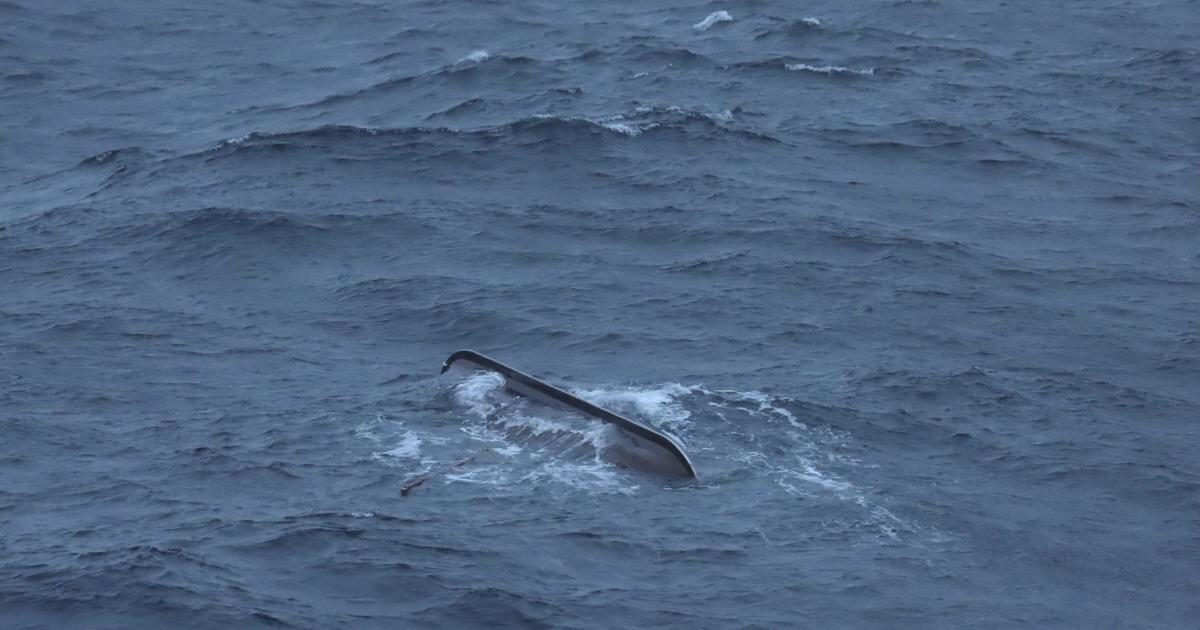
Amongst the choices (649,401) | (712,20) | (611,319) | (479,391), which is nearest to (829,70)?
(712,20)

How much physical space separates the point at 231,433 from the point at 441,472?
21.8 ft

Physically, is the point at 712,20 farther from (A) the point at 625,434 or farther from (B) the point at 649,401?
(A) the point at 625,434

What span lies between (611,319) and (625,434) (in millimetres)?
9977

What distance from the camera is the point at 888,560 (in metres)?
39.5

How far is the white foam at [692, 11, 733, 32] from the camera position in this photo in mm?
86438

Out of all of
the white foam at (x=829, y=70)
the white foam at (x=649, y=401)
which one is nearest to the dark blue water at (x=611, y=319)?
the white foam at (x=649, y=401)

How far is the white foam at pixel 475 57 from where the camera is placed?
80375 millimetres

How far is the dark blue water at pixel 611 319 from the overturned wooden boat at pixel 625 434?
2.18 feet

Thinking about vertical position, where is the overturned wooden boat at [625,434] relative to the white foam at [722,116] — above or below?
below

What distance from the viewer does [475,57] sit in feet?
266

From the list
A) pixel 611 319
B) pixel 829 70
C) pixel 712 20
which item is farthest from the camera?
pixel 712 20

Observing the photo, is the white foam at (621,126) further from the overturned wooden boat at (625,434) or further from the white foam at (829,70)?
the overturned wooden boat at (625,434)

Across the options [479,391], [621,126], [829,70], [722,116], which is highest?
[829,70]

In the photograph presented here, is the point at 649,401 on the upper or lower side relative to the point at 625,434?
lower
